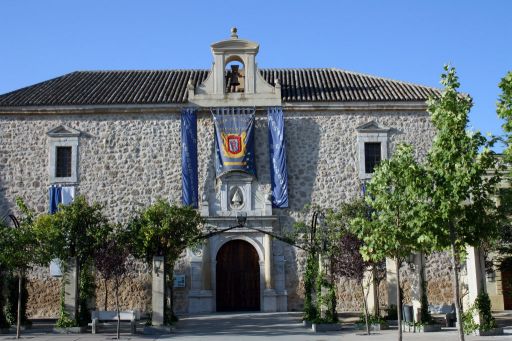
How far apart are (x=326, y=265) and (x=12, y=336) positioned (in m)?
8.98

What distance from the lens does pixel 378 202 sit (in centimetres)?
1368

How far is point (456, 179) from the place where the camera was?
12047 millimetres

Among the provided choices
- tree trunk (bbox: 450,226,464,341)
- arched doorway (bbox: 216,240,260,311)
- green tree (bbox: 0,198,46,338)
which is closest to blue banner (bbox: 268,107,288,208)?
arched doorway (bbox: 216,240,260,311)

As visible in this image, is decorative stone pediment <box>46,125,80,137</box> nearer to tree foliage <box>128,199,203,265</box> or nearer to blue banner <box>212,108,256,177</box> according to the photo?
blue banner <box>212,108,256,177</box>

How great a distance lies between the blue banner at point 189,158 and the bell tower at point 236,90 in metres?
0.73

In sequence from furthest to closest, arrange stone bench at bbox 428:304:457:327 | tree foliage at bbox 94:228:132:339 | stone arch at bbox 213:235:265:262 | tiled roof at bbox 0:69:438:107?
1. tiled roof at bbox 0:69:438:107
2. stone arch at bbox 213:235:265:262
3. stone bench at bbox 428:304:457:327
4. tree foliage at bbox 94:228:132:339

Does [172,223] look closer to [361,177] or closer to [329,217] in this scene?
[329,217]

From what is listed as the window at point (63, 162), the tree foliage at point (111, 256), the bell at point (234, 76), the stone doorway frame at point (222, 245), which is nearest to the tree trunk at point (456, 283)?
the tree foliage at point (111, 256)

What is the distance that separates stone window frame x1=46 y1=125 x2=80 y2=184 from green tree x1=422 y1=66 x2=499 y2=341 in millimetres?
16947

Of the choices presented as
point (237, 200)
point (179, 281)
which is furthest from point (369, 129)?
point (179, 281)

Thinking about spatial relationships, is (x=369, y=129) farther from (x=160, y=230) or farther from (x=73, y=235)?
(x=73, y=235)

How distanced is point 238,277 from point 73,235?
8.26 m

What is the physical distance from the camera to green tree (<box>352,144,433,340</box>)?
12.4 m

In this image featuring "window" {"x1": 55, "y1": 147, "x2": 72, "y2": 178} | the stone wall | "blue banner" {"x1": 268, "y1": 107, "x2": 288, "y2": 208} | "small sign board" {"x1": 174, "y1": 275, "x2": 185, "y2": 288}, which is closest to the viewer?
"small sign board" {"x1": 174, "y1": 275, "x2": 185, "y2": 288}
